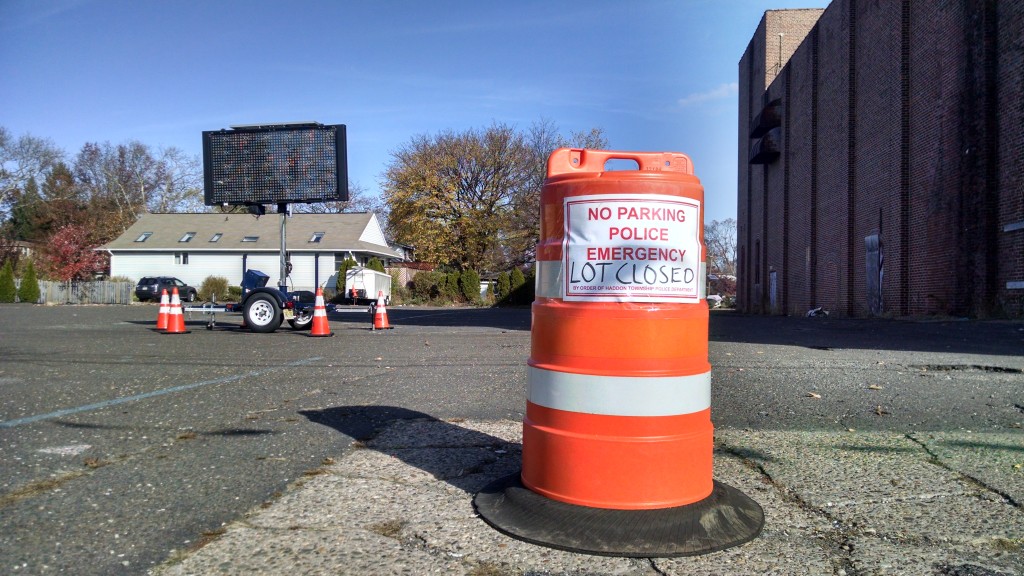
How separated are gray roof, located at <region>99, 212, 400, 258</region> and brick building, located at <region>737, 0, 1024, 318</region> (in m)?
25.4

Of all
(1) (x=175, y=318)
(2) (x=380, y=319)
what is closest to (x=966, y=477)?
(2) (x=380, y=319)

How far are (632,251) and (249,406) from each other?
12.0 ft

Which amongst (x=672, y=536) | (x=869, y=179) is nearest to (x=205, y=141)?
(x=672, y=536)

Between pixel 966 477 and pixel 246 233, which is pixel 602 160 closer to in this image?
pixel 966 477

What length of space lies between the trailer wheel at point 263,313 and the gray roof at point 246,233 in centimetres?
3009

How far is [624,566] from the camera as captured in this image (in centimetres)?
244

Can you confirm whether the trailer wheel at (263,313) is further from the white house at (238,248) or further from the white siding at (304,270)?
the white siding at (304,270)

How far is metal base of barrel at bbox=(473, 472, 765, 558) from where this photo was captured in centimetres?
255

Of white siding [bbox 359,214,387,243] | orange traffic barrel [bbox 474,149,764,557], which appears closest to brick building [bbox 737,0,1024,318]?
orange traffic barrel [bbox 474,149,764,557]

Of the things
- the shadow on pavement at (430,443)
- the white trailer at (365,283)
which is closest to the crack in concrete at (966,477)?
the shadow on pavement at (430,443)

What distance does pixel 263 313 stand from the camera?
13555 millimetres

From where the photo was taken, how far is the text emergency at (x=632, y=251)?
9.43ft

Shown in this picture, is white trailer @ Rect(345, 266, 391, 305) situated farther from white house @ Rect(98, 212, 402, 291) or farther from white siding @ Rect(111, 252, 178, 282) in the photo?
white siding @ Rect(111, 252, 178, 282)

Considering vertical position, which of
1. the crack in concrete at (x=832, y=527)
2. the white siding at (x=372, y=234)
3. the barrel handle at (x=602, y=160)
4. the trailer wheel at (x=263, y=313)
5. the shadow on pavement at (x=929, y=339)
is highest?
the white siding at (x=372, y=234)
